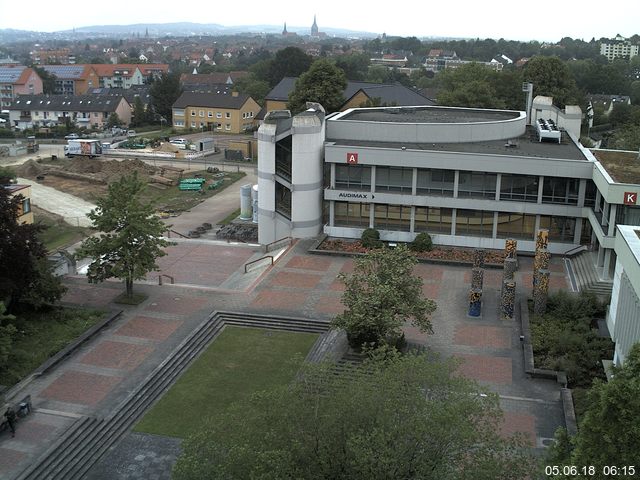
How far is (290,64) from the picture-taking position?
128m

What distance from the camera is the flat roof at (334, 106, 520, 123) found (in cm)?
5128

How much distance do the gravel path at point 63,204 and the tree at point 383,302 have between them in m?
31.9

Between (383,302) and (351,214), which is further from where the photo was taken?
(351,214)

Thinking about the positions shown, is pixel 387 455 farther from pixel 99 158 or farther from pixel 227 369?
pixel 99 158

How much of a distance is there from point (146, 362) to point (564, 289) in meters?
21.1

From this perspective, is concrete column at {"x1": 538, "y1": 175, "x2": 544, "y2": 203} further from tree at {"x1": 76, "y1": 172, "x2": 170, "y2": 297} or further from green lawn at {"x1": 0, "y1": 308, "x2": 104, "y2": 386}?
green lawn at {"x1": 0, "y1": 308, "x2": 104, "y2": 386}

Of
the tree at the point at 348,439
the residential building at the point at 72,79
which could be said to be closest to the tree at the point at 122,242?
the tree at the point at 348,439

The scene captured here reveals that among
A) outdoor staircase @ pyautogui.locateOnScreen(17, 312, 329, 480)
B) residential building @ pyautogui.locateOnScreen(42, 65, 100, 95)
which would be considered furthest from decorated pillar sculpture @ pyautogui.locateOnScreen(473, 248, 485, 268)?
residential building @ pyautogui.locateOnScreen(42, 65, 100, 95)

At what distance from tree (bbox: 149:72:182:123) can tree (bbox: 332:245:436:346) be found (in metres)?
92.6

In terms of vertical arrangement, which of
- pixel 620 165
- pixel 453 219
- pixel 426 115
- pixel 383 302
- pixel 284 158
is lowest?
pixel 453 219

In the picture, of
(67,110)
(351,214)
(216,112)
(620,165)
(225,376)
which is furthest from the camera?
(67,110)

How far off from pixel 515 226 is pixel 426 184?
19.3 feet

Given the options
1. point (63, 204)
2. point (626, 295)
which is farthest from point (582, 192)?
point (63, 204)

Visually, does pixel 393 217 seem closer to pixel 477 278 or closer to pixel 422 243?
pixel 422 243
